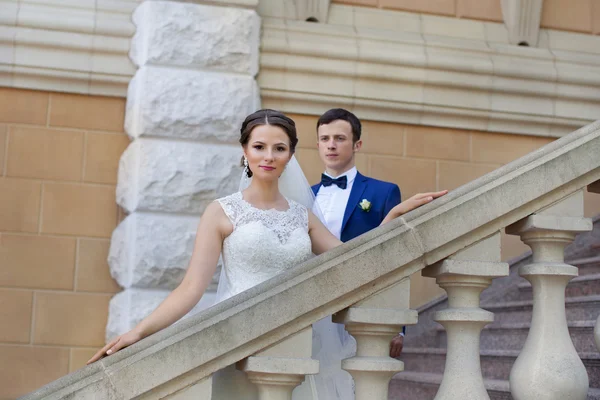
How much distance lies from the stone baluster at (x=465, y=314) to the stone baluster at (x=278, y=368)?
387 millimetres

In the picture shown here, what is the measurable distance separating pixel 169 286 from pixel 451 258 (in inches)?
95.1

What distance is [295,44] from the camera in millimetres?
4969

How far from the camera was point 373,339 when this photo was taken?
227 cm

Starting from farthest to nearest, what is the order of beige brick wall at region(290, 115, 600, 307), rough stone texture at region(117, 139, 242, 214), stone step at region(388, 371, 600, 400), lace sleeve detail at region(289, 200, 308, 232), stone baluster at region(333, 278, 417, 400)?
beige brick wall at region(290, 115, 600, 307) → rough stone texture at region(117, 139, 242, 214) → stone step at region(388, 371, 600, 400) → lace sleeve detail at region(289, 200, 308, 232) → stone baluster at region(333, 278, 417, 400)

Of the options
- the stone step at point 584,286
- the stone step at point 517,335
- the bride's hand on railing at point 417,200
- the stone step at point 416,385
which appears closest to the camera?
the bride's hand on railing at point 417,200

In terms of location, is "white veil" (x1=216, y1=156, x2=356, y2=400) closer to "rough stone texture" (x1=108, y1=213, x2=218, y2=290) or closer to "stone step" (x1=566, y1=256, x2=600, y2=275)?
"rough stone texture" (x1=108, y1=213, x2=218, y2=290)

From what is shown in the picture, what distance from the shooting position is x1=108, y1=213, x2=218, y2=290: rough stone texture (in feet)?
14.5

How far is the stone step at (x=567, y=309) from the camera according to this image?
3.77m

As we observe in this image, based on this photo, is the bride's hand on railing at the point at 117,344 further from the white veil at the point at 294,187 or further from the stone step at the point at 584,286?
the stone step at the point at 584,286

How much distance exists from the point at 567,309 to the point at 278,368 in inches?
86.7

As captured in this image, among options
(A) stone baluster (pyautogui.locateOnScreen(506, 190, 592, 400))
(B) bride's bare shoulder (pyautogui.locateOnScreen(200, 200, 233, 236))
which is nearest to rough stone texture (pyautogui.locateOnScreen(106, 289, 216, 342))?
(B) bride's bare shoulder (pyautogui.locateOnScreen(200, 200, 233, 236))

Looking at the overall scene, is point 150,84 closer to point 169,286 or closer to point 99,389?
point 169,286

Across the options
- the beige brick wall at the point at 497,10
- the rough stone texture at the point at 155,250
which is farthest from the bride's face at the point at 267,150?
the beige brick wall at the point at 497,10

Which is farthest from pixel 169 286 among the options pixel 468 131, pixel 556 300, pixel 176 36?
pixel 556 300
